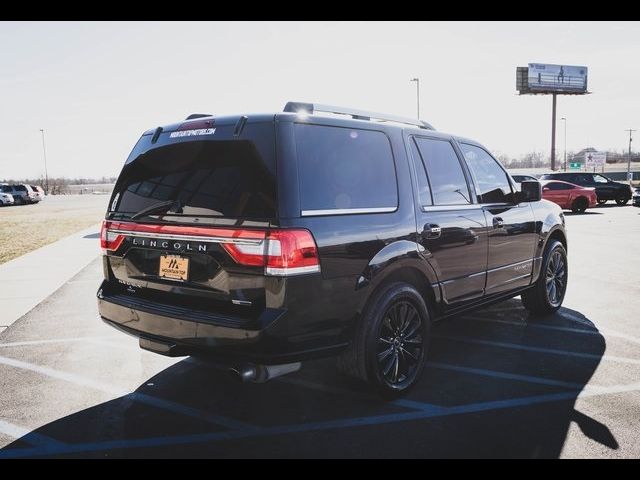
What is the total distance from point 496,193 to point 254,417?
3096 mm

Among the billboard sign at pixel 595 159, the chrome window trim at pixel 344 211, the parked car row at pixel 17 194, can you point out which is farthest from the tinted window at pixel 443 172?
the billboard sign at pixel 595 159

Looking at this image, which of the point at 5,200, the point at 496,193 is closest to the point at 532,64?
the point at 5,200

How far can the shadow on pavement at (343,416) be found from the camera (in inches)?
127

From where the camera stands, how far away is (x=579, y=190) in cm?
2367

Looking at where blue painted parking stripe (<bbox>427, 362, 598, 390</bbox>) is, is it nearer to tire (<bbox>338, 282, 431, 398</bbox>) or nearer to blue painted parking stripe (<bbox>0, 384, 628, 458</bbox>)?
blue painted parking stripe (<bbox>0, 384, 628, 458</bbox>)

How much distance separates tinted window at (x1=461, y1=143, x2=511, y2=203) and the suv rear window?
2.39 m

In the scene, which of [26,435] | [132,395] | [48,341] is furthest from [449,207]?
[48,341]

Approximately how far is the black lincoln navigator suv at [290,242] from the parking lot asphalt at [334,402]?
455 mm

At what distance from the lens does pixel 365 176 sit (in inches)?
147

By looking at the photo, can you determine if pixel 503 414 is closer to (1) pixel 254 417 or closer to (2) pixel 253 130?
(1) pixel 254 417

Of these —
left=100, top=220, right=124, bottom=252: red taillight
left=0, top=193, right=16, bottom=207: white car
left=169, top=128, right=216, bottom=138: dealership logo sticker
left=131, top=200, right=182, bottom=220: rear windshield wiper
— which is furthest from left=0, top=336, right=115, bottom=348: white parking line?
left=0, top=193, right=16, bottom=207: white car

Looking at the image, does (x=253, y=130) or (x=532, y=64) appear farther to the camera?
(x=532, y=64)

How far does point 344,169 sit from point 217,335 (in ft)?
4.36

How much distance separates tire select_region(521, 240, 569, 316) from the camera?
6.12m
